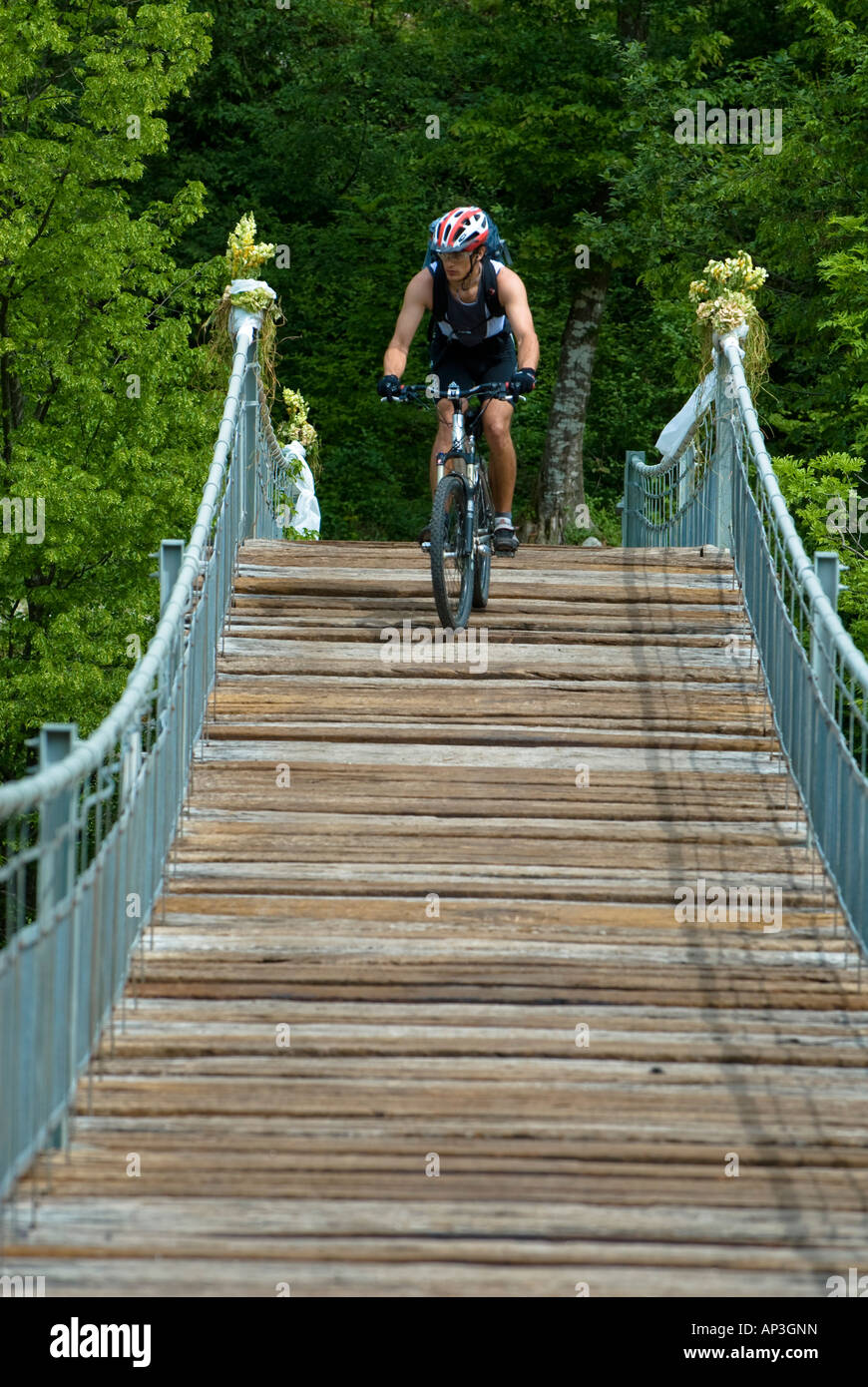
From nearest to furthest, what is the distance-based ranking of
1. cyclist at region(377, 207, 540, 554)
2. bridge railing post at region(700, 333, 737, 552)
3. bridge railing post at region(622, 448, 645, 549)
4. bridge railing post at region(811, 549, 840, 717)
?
1. bridge railing post at region(811, 549, 840, 717)
2. cyclist at region(377, 207, 540, 554)
3. bridge railing post at region(700, 333, 737, 552)
4. bridge railing post at region(622, 448, 645, 549)

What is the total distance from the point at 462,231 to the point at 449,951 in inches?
160

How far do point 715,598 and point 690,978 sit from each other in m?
3.97

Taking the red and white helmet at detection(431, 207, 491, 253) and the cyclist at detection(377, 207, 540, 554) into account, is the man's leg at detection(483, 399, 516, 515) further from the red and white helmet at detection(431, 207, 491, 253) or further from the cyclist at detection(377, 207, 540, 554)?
the red and white helmet at detection(431, 207, 491, 253)

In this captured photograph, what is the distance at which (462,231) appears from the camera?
8875 millimetres

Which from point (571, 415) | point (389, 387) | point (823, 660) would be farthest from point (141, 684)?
point (571, 415)

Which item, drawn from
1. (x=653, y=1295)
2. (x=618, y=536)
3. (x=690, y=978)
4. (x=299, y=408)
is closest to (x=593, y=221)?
(x=618, y=536)

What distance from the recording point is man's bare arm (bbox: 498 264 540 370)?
9.03m

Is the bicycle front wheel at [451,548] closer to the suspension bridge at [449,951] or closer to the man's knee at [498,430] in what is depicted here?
the suspension bridge at [449,951]

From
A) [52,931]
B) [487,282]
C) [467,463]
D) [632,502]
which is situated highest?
[487,282]

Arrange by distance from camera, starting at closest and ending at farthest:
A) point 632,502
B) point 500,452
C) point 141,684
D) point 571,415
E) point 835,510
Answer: point 141,684 → point 500,452 → point 835,510 → point 632,502 → point 571,415

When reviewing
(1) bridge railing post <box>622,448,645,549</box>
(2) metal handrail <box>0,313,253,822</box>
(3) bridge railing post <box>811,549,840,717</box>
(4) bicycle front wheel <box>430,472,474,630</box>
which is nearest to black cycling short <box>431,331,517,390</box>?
(4) bicycle front wheel <box>430,472,474,630</box>

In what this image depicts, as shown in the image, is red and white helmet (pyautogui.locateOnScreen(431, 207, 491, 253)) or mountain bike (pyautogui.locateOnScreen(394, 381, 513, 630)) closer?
mountain bike (pyautogui.locateOnScreen(394, 381, 513, 630))

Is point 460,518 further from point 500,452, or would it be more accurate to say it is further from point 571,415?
point 571,415
